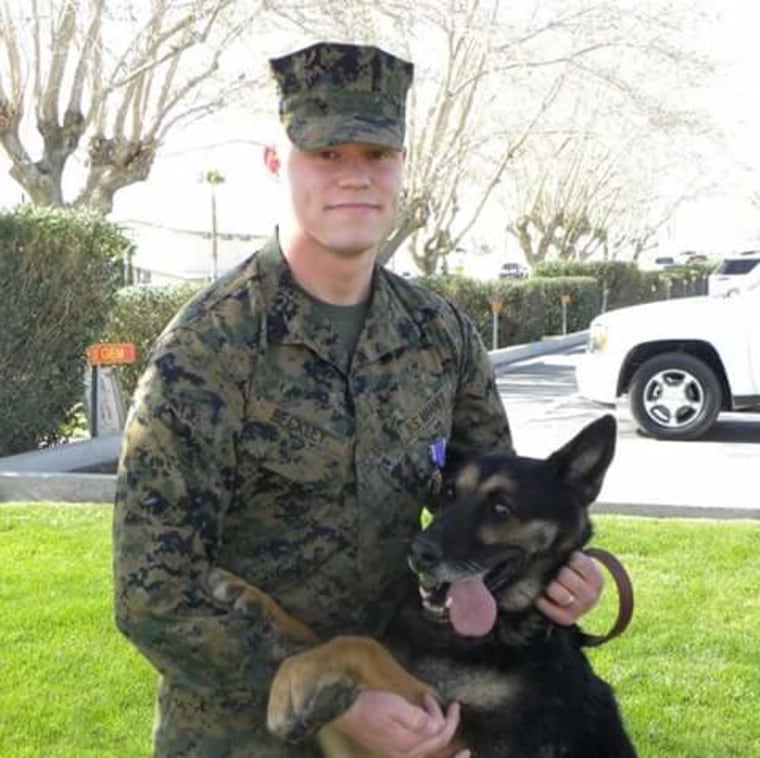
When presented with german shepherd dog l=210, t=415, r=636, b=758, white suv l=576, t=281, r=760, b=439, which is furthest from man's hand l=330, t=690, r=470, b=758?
white suv l=576, t=281, r=760, b=439

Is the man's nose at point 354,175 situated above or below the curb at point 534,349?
above

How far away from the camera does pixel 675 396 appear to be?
39.0 ft

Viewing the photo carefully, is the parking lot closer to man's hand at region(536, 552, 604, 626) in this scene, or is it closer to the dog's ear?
the dog's ear

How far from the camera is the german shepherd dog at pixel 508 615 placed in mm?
2494

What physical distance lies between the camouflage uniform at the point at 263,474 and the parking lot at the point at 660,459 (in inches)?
193

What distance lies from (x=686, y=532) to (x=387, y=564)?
5327 millimetres

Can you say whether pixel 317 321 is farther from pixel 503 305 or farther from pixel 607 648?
pixel 503 305

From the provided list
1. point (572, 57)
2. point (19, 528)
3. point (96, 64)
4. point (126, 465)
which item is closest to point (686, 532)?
point (19, 528)

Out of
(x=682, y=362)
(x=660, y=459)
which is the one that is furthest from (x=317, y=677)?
(x=682, y=362)

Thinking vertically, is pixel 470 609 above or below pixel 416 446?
below

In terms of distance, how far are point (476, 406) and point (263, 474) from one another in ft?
1.94

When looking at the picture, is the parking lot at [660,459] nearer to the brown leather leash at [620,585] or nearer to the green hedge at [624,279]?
the brown leather leash at [620,585]

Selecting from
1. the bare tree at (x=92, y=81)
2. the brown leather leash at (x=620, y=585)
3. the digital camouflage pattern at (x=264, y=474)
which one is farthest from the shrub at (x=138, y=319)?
the digital camouflage pattern at (x=264, y=474)

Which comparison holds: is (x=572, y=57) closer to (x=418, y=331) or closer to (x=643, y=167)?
(x=418, y=331)
